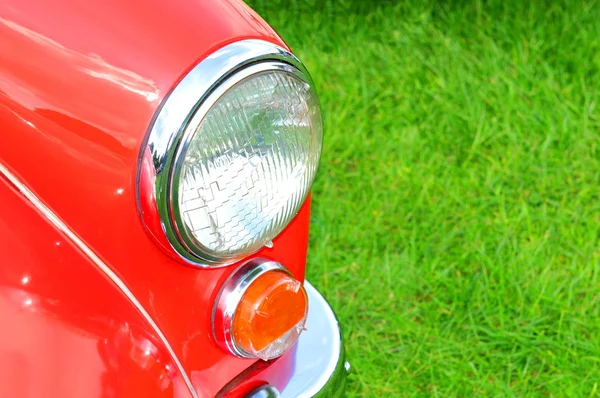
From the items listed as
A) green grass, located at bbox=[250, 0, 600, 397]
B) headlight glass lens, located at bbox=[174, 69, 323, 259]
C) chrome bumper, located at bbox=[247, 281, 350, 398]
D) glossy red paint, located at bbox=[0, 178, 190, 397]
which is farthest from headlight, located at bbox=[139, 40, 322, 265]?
green grass, located at bbox=[250, 0, 600, 397]

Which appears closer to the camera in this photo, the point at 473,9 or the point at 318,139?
the point at 318,139

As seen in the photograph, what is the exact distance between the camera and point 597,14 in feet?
9.25

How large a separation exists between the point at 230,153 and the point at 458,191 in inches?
55.5

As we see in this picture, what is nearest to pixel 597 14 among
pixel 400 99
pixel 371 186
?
pixel 400 99

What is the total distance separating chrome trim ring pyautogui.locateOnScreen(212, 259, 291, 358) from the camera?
1.00 metres

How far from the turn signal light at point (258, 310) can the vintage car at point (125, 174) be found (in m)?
0.05

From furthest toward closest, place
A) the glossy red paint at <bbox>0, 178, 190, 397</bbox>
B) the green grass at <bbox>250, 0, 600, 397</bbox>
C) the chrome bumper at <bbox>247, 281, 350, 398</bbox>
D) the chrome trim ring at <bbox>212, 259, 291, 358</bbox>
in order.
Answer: the green grass at <bbox>250, 0, 600, 397</bbox> → the chrome bumper at <bbox>247, 281, 350, 398</bbox> → the chrome trim ring at <bbox>212, 259, 291, 358</bbox> → the glossy red paint at <bbox>0, 178, 190, 397</bbox>

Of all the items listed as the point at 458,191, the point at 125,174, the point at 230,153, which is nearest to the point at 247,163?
the point at 230,153

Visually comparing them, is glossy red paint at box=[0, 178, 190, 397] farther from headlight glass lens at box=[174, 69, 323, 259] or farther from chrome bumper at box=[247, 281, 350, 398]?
chrome bumper at box=[247, 281, 350, 398]

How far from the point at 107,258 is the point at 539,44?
7.11 ft

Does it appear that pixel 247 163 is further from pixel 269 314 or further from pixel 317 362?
pixel 317 362

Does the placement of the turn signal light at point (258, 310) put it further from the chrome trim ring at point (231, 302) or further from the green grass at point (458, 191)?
the green grass at point (458, 191)

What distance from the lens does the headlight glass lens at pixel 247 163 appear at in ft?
2.93

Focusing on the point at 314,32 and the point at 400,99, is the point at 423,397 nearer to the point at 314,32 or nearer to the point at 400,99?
the point at 400,99
